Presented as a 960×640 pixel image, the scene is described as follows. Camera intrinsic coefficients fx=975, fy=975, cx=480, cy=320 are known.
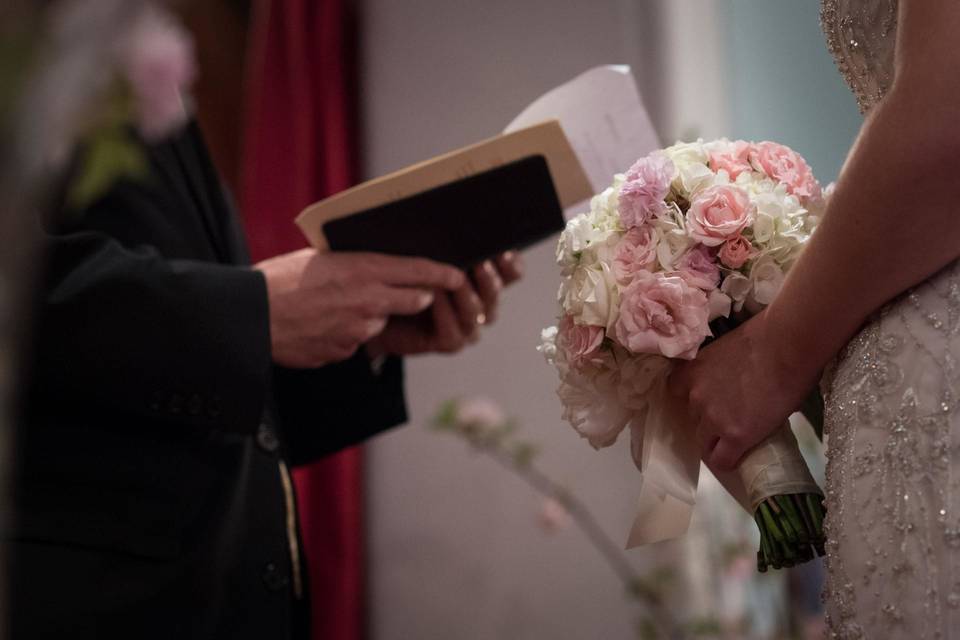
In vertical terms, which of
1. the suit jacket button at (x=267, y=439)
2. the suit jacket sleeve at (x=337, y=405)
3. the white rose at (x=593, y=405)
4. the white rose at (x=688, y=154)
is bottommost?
the suit jacket sleeve at (x=337, y=405)

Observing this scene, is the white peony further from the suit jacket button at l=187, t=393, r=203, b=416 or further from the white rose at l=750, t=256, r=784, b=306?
the suit jacket button at l=187, t=393, r=203, b=416

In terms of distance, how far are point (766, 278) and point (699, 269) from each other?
0.06 m

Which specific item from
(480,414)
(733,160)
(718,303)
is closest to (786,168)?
(733,160)

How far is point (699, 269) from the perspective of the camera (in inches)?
32.6

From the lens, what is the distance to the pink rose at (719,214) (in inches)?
32.2

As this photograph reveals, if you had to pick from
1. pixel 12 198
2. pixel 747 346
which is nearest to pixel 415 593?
pixel 747 346

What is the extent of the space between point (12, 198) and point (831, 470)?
64 cm

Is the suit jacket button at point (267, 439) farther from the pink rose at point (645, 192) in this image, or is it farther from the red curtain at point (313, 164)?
the red curtain at point (313, 164)

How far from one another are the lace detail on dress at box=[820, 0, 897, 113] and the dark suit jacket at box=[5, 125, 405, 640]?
0.79 metres

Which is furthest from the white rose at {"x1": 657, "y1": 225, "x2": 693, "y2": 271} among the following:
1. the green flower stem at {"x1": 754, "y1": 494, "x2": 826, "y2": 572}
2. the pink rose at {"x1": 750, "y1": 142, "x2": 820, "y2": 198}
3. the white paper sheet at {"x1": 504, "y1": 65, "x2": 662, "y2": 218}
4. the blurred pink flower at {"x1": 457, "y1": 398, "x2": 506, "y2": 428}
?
the blurred pink flower at {"x1": 457, "y1": 398, "x2": 506, "y2": 428}

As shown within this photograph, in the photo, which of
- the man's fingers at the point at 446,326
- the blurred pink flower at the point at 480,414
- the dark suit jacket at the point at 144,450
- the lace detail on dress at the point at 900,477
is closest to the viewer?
the lace detail on dress at the point at 900,477

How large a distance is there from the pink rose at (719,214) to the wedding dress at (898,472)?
0.45 feet

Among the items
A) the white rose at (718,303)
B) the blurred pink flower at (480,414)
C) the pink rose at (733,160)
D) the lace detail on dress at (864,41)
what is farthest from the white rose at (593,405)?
the blurred pink flower at (480,414)

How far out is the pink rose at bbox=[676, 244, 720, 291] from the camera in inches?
32.2
